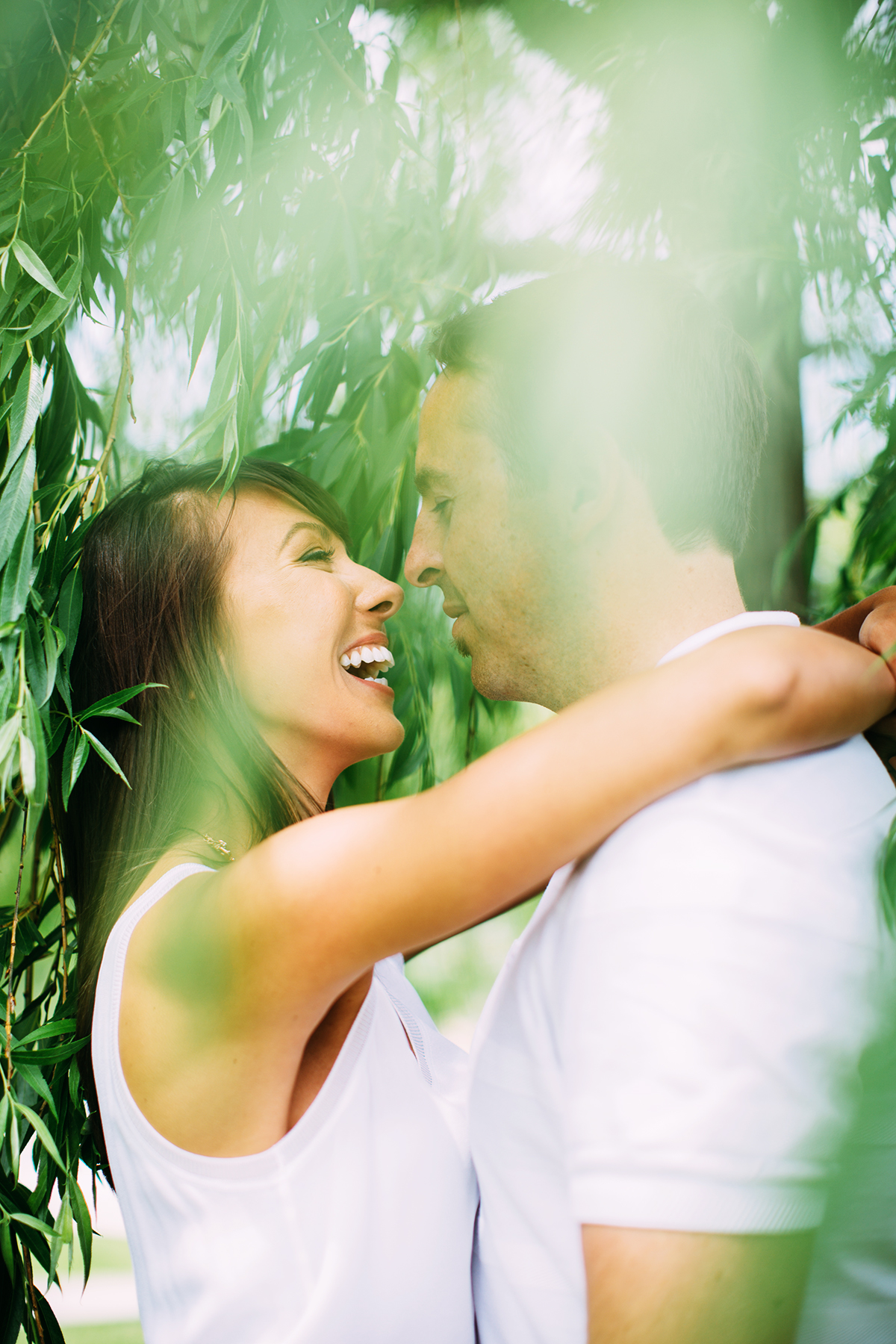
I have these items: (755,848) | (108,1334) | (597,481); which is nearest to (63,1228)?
(755,848)

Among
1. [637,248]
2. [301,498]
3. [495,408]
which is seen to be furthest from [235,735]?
[637,248]

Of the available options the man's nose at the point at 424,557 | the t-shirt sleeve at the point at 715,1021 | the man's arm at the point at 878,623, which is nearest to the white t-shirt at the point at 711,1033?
the t-shirt sleeve at the point at 715,1021

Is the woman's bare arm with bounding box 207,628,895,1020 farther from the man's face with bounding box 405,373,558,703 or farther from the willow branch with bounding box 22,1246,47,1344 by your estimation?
the willow branch with bounding box 22,1246,47,1344

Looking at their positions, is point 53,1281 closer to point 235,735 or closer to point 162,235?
point 235,735

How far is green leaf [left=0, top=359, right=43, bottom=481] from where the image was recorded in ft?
3.23

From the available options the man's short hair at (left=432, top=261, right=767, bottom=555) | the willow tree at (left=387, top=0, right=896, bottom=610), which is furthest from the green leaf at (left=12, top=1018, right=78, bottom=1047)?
the willow tree at (left=387, top=0, right=896, bottom=610)

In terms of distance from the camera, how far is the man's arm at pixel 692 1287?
58cm

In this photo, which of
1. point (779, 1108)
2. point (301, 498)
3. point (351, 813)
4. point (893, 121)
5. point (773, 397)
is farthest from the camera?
point (773, 397)

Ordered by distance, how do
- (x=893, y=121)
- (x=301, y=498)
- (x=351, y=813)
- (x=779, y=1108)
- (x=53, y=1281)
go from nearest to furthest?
(x=779, y=1108) → (x=351, y=813) → (x=893, y=121) → (x=53, y=1281) → (x=301, y=498)

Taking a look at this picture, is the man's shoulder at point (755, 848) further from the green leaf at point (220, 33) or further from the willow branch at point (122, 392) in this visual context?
the green leaf at point (220, 33)

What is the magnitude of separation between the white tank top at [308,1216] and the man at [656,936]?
0.22 feet

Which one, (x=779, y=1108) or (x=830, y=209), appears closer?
(x=779, y=1108)

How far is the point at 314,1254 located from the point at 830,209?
4.29 ft

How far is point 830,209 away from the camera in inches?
45.3
